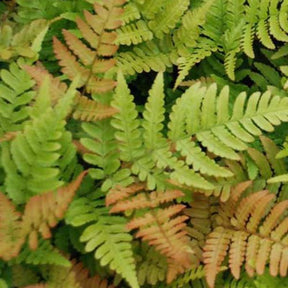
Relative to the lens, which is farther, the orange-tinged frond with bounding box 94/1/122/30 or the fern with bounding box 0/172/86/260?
the orange-tinged frond with bounding box 94/1/122/30

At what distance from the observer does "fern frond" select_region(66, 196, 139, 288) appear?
167cm

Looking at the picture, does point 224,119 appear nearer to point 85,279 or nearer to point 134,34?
point 134,34

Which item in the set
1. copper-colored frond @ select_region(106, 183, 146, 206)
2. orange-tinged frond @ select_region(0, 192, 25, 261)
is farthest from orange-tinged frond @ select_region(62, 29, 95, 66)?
orange-tinged frond @ select_region(0, 192, 25, 261)

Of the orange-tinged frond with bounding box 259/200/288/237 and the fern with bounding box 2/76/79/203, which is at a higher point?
the fern with bounding box 2/76/79/203

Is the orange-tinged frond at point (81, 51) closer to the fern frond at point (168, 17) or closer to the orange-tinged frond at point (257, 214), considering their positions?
the fern frond at point (168, 17)

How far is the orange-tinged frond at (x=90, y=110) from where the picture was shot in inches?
74.2

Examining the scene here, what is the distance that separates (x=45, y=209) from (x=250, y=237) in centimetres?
75

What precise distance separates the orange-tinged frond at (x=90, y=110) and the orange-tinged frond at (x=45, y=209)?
336 millimetres

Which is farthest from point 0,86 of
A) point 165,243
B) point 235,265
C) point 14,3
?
point 235,265

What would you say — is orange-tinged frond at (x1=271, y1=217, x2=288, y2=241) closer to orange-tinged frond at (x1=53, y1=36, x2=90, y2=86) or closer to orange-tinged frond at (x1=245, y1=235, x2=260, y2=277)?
orange-tinged frond at (x1=245, y1=235, x2=260, y2=277)

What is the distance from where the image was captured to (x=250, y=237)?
6.11ft

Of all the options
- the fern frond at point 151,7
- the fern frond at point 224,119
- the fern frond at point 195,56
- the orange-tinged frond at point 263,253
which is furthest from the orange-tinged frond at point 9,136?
the orange-tinged frond at point 263,253

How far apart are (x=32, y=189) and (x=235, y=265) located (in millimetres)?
747

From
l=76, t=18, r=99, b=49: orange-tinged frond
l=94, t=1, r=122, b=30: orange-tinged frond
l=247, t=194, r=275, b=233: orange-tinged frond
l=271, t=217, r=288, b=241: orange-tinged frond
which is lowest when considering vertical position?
l=271, t=217, r=288, b=241: orange-tinged frond
